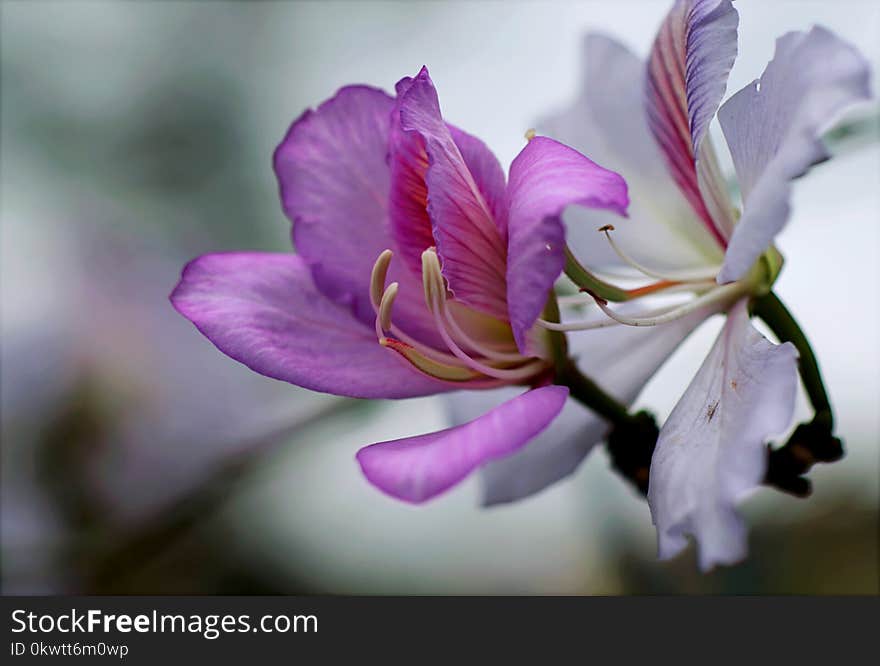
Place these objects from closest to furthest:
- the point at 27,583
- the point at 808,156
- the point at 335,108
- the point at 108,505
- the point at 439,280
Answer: the point at 808,156, the point at 439,280, the point at 335,108, the point at 27,583, the point at 108,505

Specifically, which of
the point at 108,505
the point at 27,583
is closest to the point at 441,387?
the point at 27,583

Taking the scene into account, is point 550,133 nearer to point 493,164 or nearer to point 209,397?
point 493,164

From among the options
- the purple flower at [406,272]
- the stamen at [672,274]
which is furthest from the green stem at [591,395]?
the stamen at [672,274]

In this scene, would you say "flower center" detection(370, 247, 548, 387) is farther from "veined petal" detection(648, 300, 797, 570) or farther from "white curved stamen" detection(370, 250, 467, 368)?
"veined petal" detection(648, 300, 797, 570)

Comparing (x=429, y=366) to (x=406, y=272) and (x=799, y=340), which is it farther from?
(x=799, y=340)

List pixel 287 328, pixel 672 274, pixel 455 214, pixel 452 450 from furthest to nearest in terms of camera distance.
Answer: pixel 672 274
pixel 287 328
pixel 455 214
pixel 452 450

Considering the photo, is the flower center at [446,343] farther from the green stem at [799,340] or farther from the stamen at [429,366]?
the green stem at [799,340]

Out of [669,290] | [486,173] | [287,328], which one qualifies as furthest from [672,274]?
[287,328]

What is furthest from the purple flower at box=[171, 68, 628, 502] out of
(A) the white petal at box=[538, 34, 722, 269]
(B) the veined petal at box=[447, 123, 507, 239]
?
(A) the white petal at box=[538, 34, 722, 269]
